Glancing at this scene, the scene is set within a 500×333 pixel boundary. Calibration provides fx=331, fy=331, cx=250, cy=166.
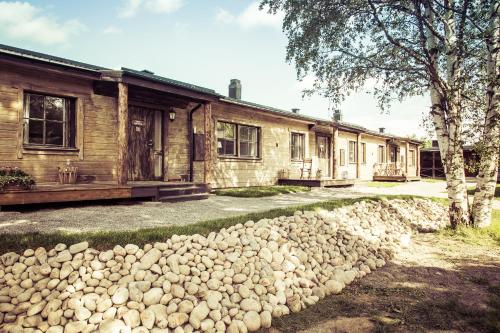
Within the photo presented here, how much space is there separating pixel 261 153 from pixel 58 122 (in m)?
7.38

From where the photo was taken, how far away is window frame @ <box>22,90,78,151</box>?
7395mm

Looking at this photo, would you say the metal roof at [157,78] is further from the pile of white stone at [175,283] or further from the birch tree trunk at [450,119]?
the birch tree trunk at [450,119]

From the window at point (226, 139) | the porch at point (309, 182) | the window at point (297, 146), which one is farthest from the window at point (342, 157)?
the window at point (226, 139)

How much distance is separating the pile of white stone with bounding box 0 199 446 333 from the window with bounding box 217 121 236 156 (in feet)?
21.9

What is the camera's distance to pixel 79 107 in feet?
26.6

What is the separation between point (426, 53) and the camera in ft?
24.7

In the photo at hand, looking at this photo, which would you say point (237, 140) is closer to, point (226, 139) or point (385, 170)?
point (226, 139)

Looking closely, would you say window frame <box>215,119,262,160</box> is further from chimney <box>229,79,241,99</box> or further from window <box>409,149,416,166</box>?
window <box>409,149,416,166</box>

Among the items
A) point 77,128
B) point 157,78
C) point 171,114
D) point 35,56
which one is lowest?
point 77,128

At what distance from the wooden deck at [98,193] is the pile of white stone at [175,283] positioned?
2701 mm

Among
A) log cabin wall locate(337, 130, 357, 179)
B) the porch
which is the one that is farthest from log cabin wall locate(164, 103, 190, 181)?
log cabin wall locate(337, 130, 357, 179)

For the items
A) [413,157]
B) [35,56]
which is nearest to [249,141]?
[35,56]

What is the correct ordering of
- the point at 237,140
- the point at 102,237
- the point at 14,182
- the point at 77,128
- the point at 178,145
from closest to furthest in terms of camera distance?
1. the point at 102,237
2. the point at 14,182
3. the point at 77,128
4. the point at 178,145
5. the point at 237,140

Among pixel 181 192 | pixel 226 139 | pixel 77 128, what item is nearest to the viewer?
pixel 77 128
